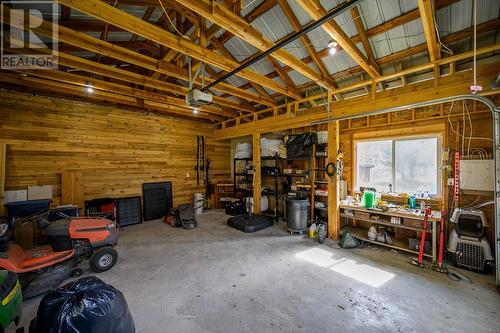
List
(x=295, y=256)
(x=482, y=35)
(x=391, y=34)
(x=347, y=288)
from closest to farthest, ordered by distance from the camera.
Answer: (x=347, y=288) → (x=482, y=35) → (x=391, y=34) → (x=295, y=256)

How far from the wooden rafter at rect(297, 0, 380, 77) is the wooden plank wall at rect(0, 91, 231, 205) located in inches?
213

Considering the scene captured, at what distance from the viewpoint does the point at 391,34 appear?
3156 millimetres

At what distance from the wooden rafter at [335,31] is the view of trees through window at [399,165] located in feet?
5.73

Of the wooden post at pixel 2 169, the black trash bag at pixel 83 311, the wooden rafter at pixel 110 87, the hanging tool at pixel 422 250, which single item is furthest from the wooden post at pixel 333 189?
the wooden post at pixel 2 169

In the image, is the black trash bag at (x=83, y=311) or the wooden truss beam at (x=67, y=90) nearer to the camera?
the black trash bag at (x=83, y=311)

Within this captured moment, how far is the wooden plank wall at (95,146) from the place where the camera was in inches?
173

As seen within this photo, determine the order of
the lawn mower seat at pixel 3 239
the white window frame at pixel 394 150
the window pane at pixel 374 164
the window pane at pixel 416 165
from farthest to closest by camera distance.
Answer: the window pane at pixel 374 164
the window pane at pixel 416 165
the white window frame at pixel 394 150
the lawn mower seat at pixel 3 239

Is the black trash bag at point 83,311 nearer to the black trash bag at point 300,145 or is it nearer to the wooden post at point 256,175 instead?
the black trash bag at point 300,145

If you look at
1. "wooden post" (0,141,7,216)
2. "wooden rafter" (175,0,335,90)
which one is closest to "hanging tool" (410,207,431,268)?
"wooden rafter" (175,0,335,90)

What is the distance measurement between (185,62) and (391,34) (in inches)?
144

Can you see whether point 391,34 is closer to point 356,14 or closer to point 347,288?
point 356,14

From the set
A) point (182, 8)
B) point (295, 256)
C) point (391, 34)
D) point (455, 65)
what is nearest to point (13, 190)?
point (182, 8)

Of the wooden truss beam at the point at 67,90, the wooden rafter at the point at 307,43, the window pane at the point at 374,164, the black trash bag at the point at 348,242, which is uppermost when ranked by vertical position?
the wooden rafter at the point at 307,43

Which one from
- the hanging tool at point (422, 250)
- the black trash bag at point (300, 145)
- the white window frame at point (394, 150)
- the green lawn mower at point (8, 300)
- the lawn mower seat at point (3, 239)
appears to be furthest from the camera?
the black trash bag at point (300, 145)
